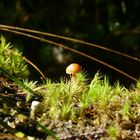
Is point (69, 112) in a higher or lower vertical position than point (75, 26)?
lower

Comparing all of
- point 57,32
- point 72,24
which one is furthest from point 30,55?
point 72,24

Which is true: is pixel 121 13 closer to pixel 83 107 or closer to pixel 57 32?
pixel 57 32

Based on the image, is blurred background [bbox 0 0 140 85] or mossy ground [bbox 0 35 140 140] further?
blurred background [bbox 0 0 140 85]

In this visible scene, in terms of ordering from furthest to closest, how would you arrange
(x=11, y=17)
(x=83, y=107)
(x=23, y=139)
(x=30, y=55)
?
(x=11, y=17), (x=30, y=55), (x=83, y=107), (x=23, y=139)

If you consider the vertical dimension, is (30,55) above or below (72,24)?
below

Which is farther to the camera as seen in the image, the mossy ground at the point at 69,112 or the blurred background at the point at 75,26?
the blurred background at the point at 75,26

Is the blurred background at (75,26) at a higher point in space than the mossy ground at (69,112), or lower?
higher

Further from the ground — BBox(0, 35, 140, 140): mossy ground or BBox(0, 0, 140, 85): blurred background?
BBox(0, 0, 140, 85): blurred background

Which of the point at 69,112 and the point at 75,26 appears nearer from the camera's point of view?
the point at 69,112
